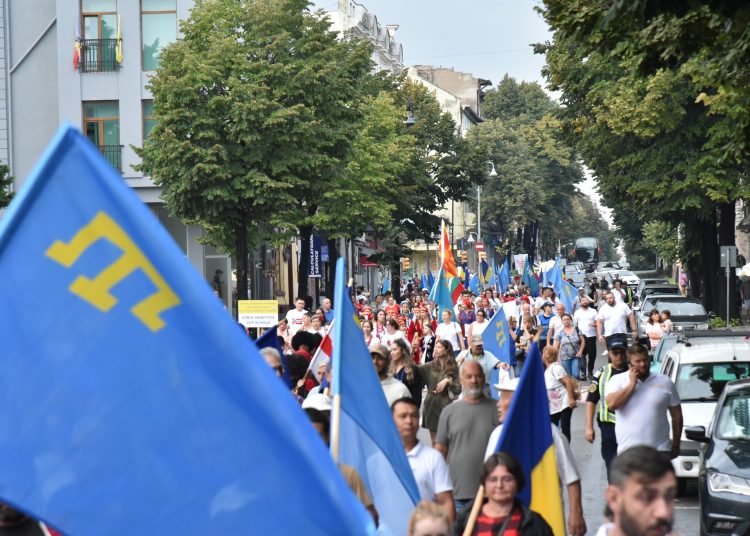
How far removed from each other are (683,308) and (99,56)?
22.2m

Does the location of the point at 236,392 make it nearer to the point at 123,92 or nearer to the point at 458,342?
the point at 458,342

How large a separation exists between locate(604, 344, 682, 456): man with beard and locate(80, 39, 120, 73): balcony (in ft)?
130

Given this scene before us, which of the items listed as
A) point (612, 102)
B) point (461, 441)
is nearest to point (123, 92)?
point (612, 102)

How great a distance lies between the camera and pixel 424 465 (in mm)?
8289

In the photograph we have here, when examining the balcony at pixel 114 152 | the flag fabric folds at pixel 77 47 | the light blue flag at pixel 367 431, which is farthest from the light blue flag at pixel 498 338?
the flag fabric folds at pixel 77 47

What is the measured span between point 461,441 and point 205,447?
549 centimetres

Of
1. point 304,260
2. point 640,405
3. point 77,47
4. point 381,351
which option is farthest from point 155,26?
point 640,405

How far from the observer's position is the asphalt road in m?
13.3

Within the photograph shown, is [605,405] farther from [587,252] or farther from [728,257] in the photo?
[587,252]

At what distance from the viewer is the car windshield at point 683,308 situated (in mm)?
36281

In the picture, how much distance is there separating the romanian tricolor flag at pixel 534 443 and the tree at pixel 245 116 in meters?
30.8

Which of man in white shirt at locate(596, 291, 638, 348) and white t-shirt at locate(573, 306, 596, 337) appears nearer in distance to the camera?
man in white shirt at locate(596, 291, 638, 348)

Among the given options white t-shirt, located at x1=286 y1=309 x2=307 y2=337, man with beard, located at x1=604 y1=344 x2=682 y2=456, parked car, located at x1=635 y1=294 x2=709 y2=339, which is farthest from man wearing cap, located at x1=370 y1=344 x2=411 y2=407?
parked car, located at x1=635 y1=294 x2=709 y2=339

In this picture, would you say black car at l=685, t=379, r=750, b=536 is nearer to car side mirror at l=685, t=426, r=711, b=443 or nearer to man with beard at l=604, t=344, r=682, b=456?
car side mirror at l=685, t=426, r=711, b=443
